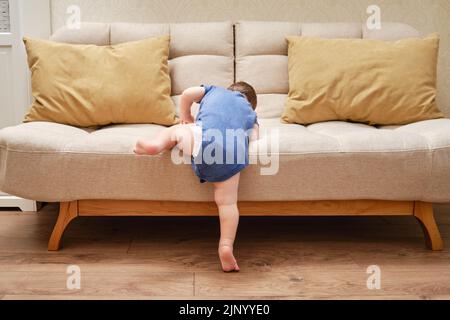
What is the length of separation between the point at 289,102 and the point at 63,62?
1.01 meters

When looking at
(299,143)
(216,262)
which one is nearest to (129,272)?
(216,262)

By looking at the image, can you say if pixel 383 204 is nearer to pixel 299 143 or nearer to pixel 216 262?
pixel 299 143

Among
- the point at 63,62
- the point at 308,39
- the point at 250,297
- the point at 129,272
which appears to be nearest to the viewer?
the point at 250,297

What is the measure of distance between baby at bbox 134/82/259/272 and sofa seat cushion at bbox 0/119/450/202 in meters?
0.06

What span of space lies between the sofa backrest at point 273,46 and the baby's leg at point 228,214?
72cm

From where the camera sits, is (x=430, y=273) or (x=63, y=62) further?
(x=63, y=62)

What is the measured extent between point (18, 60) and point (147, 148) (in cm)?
103

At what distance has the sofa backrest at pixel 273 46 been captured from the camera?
7.29 feet

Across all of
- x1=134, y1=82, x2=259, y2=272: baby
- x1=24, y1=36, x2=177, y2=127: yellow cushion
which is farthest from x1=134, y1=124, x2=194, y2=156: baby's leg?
x1=24, y1=36, x2=177, y2=127: yellow cushion

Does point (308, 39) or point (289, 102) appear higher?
point (308, 39)

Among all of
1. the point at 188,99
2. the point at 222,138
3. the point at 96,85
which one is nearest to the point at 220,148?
the point at 222,138

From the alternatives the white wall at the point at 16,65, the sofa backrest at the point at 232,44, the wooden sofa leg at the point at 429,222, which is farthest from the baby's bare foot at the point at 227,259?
the white wall at the point at 16,65

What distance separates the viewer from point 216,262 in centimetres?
163

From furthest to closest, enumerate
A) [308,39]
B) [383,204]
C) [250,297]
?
[308,39] < [383,204] < [250,297]
